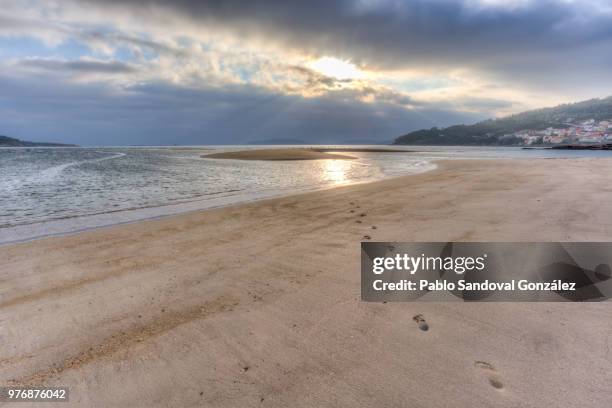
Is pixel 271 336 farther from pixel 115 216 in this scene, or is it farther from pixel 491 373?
pixel 115 216

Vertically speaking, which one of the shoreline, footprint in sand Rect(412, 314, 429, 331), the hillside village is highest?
the hillside village

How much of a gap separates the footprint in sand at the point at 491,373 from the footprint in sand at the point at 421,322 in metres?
0.63

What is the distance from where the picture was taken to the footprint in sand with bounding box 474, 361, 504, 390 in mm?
2529

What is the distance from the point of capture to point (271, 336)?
328cm

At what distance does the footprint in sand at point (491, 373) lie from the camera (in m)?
2.53

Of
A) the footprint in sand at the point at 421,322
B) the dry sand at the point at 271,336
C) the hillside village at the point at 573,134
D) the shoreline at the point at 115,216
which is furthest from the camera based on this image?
the hillside village at the point at 573,134

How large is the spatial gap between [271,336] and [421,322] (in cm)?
168

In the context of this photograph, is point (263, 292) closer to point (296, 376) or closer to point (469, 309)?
point (296, 376)

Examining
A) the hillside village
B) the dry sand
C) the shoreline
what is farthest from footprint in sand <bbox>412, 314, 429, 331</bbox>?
the hillside village

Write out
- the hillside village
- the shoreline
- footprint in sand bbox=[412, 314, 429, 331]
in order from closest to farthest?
1. footprint in sand bbox=[412, 314, 429, 331]
2. the shoreline
3. the hillside village

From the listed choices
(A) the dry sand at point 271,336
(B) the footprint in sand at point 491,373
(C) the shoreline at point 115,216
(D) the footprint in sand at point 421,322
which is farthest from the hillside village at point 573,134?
(B) the footprint in sand at point 491,373

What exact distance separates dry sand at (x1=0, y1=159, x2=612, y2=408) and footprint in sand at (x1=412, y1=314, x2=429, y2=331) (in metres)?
0.03

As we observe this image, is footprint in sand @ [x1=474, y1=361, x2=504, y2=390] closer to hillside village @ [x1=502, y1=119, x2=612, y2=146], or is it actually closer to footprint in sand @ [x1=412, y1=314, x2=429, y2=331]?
footprint in sand @ [x1=412, y1=314, x2=429, y2=331]

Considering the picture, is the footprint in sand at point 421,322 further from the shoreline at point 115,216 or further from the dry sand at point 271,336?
the shoreline at point 115,216
